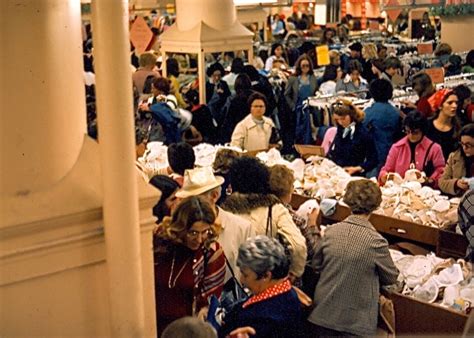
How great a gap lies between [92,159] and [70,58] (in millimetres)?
382

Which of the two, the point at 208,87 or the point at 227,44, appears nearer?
the point at 227,44

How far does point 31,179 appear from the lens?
9.46 feet

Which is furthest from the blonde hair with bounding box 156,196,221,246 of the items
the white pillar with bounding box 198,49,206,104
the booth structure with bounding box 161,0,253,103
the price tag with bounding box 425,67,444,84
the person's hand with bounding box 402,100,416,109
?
the price tag with bounding box 425,67,444,84

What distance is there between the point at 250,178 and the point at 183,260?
0.96m

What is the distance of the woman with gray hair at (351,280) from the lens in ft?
13.2

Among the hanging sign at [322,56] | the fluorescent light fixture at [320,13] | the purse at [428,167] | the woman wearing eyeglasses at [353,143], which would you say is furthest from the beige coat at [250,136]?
the fluorescent light fixture at [320,13]

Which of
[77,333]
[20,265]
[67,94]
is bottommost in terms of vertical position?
[77,333]

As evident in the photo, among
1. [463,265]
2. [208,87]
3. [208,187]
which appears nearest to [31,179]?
[208,187]

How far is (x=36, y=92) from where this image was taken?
9.37 feet

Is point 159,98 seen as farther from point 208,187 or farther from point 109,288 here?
point 109,288

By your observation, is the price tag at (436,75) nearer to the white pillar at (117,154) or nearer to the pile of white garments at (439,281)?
the pile of white garments at (439,281)

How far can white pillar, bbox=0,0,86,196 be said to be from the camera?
9.20 feet

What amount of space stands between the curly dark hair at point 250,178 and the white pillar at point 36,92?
1.66 m

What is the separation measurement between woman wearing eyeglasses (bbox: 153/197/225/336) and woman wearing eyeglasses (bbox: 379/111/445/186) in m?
3.08
